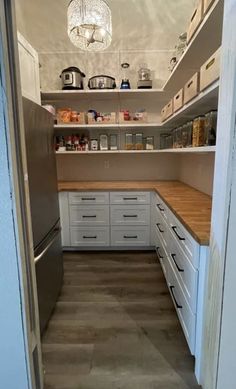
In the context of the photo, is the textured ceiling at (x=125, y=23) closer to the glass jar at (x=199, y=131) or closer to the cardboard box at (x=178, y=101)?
the cardboard box at (x=178, y=101)

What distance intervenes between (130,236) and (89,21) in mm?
2314

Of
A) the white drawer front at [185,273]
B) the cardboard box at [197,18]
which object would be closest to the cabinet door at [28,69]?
the cardboard box at [197,18]

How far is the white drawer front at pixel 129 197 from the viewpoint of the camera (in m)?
3.01

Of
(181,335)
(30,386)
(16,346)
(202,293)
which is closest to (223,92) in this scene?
(202,293)

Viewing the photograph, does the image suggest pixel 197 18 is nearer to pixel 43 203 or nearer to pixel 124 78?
pixel 43 203

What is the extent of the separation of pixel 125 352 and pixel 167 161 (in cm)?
267

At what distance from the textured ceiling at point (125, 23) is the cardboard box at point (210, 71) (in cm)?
219

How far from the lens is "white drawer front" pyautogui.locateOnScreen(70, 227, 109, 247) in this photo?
122 inches

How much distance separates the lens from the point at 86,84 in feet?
11.2

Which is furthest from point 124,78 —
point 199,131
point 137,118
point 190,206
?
point 190,206

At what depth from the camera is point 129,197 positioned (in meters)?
3.02

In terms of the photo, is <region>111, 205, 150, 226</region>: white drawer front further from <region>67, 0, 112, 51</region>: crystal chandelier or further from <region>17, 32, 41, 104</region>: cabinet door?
<region>67, 0, 112, 51</region>: crystal chandelier

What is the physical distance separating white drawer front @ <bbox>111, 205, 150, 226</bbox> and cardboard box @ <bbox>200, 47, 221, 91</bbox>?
5.80 ft

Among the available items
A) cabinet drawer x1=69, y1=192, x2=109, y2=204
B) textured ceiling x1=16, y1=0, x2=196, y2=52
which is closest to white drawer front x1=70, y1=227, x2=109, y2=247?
cabinet drawer x1=69, y1=192, x2=109, y2=204
